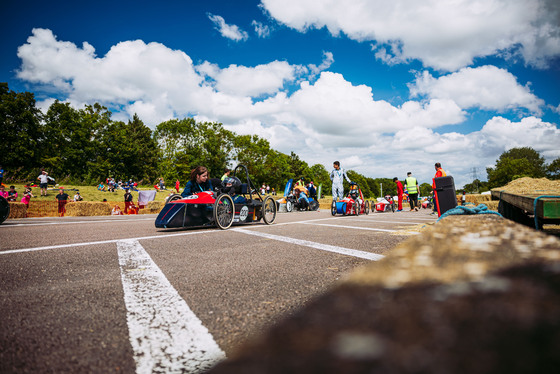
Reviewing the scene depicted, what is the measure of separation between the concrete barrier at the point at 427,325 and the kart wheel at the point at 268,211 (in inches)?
306

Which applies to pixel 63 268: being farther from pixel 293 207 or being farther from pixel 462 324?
pixel 293 207

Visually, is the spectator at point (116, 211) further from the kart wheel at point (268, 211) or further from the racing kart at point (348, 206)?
the kart wheel at point (268, 211)

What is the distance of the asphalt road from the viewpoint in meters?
1.35

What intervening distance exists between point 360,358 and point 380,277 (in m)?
0.22

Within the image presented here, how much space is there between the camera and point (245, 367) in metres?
0.33

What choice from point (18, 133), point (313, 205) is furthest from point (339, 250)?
point (18, 133)

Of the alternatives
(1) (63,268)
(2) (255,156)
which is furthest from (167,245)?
(2) (255,156)

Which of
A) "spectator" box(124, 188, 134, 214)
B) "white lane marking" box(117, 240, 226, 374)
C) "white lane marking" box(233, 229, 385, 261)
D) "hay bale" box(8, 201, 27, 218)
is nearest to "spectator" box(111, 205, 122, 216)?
"spectator" box(124, 188, 134, 214)

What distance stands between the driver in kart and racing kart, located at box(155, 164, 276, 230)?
0.51 feet

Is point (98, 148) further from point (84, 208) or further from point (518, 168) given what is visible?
point (518, 168)

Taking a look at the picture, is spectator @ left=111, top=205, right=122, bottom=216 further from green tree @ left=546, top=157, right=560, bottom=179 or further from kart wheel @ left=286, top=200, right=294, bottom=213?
green tree @ left=546, top=157, right=560, bottom=179

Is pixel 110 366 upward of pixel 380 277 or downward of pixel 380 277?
downward

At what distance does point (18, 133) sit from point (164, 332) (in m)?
58.6

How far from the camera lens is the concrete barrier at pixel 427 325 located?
274mm
